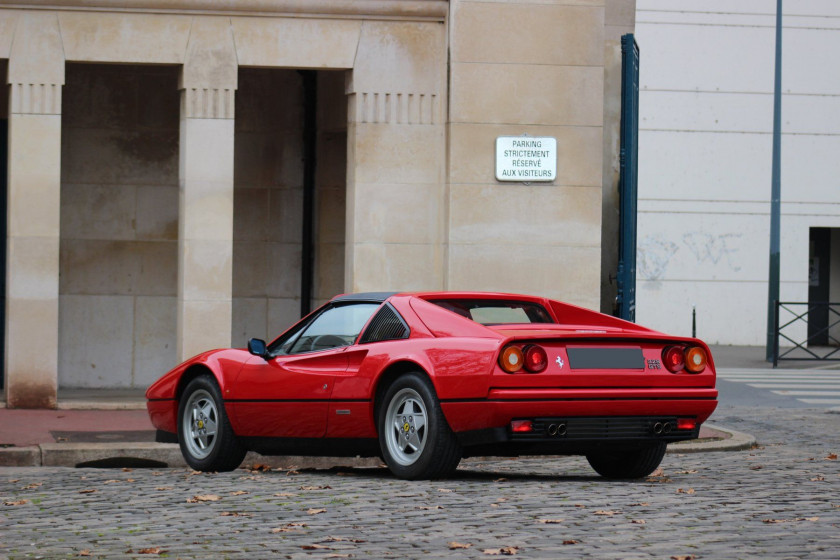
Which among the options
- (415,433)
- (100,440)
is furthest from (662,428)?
(100,440)

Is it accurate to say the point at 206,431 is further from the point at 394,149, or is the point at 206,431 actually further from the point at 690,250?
the point at 690,250

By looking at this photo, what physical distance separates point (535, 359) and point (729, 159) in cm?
2637

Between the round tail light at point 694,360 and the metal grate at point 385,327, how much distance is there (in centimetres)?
165

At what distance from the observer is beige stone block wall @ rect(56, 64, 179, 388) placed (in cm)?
1547

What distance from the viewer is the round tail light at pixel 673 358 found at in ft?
26.6

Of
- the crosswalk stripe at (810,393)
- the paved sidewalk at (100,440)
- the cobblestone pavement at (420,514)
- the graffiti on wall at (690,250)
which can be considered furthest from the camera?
the graffiti on wall at (690,250)

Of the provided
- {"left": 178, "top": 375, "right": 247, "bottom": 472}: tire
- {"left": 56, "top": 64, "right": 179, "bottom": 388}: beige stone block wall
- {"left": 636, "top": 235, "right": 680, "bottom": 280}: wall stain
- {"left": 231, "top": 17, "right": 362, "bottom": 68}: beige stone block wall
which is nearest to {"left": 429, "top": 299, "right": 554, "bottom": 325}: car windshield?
{"left": 178, "top": 375, "right": 247, "bottom": 472}: tire

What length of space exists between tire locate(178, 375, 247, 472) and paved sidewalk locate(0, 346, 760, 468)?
91cm

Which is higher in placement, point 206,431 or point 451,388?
point 451,388

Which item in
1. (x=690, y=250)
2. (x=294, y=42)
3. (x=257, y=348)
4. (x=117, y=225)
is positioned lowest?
(x=257, y=348)

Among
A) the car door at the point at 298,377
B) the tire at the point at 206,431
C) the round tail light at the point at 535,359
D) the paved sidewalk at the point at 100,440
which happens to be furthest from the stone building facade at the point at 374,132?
the round tail light at the point at 535,359

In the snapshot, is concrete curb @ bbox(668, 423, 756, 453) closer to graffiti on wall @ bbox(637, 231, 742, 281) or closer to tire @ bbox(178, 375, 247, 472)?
tire @ bbox(178, 375, 247, 472)

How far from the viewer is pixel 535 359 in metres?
7.70

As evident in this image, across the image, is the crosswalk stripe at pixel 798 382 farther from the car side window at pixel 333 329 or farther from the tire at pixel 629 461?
the car side window at pixel 333 329
